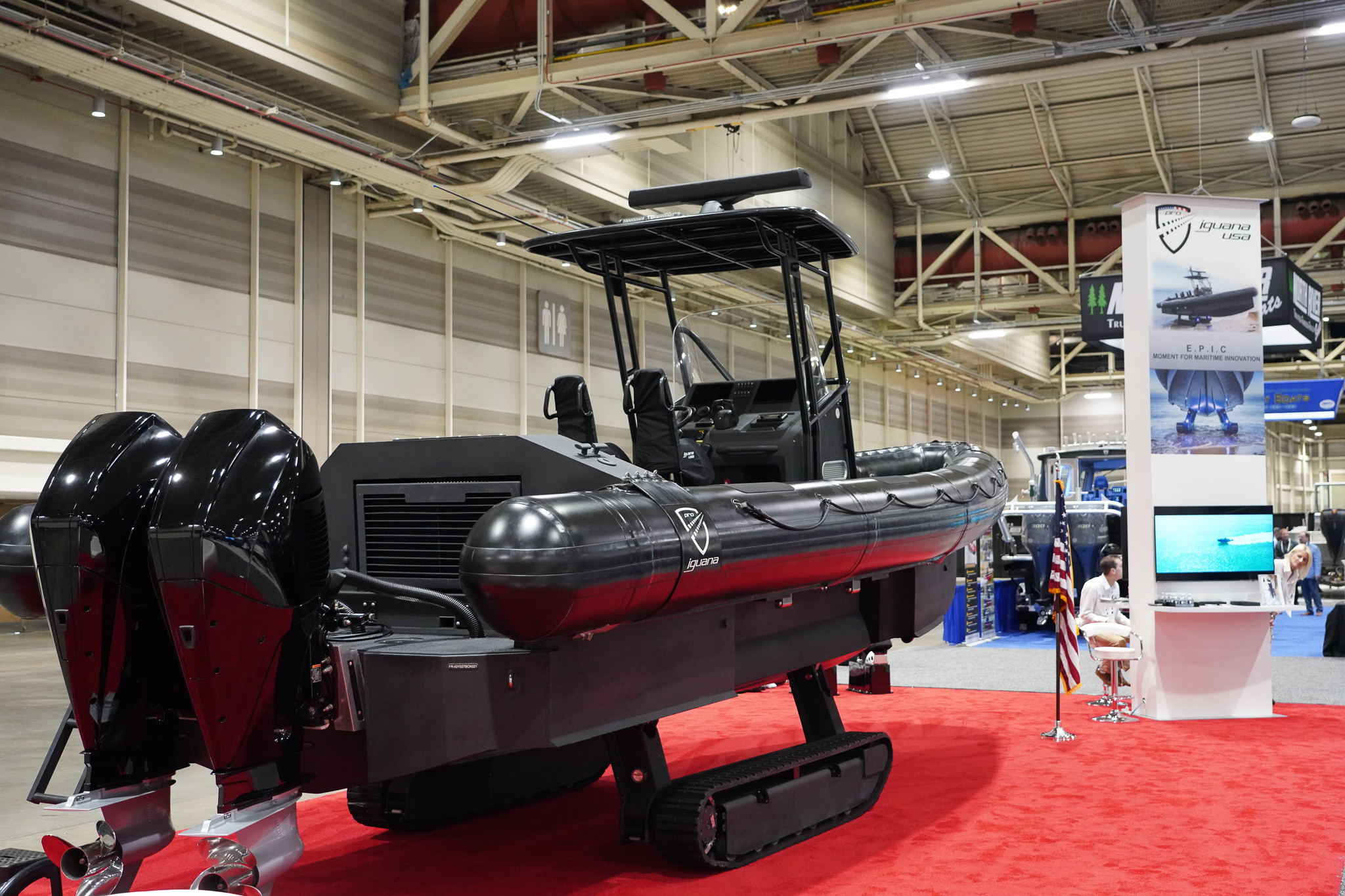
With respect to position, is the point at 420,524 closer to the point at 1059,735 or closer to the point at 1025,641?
the point at 1059,735

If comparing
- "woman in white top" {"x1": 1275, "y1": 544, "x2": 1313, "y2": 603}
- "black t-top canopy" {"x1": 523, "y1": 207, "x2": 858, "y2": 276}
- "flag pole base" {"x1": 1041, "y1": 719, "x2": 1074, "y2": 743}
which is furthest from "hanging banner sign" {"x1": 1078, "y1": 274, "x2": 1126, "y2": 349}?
"black t-top canopy" {"x1": 523, "y1": 207, "x2": 858, "y2": 276}

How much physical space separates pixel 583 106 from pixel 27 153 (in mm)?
5004

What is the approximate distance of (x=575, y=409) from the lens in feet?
14.3

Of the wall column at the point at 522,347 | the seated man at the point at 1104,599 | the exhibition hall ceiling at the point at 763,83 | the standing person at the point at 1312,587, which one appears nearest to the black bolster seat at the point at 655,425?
the seated man at the point at 1104,599

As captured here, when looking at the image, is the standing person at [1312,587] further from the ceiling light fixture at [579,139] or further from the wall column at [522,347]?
the ceiling light fixture at [579,139]

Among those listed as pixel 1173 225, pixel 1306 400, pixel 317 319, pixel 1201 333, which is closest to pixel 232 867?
pixel 1201 333

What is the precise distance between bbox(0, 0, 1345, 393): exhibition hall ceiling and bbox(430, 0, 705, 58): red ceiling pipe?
0.06ft

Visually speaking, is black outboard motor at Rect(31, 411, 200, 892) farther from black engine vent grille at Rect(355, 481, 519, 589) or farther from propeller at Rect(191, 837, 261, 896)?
black engine vent grille at Rect(355, 481, 519, 589)

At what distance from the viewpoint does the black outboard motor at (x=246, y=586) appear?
105 inches

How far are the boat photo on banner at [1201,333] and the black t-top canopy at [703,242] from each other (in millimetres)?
2883

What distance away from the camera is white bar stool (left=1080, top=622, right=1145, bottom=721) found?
271 inches

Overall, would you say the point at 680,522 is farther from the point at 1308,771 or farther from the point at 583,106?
the point at 583,106

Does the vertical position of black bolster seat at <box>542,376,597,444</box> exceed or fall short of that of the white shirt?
it exceeds it

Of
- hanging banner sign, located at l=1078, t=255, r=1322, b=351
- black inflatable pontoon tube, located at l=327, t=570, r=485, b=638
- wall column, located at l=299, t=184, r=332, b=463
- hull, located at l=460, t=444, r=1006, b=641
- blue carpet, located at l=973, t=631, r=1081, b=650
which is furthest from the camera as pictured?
wall column, located at l=299, t=184, r=332, b=463
